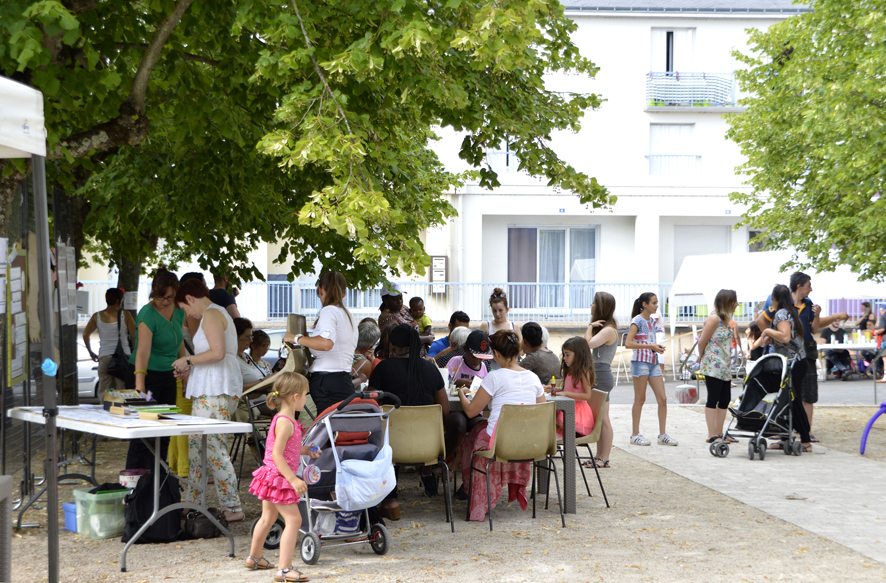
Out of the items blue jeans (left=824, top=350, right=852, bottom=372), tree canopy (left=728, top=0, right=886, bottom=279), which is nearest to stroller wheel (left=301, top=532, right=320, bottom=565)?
tree canopy (left=728, top=0, right=886, bottom=279)

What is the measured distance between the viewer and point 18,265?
7.12 meters

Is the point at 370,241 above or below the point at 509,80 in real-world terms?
below

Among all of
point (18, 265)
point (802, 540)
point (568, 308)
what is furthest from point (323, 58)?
point (568, 308)

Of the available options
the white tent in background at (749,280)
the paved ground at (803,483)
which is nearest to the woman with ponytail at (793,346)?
the paved ground at (803,483)

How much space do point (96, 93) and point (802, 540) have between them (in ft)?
19.9

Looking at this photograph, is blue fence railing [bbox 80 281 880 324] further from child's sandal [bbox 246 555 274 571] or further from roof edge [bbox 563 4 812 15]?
child's sandal [bbox 246 555 274 571]

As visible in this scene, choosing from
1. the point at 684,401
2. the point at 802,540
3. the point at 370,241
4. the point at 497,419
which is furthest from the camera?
the point at 684,401

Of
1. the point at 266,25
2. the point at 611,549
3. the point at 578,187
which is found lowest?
the point at 611,549

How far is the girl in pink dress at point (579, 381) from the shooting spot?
7.34 meters

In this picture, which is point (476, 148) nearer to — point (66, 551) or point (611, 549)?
point (611, 549)

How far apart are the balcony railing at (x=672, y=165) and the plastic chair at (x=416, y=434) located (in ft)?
68.5

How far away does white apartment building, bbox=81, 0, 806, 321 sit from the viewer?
24641 millimetres

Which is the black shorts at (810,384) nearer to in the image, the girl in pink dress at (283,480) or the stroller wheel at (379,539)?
the stroller wheel at (379,539)

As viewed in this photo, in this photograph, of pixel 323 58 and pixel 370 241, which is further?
pixel 323 58
